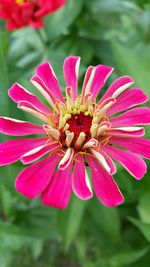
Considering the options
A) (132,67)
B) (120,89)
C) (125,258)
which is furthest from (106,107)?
(125,258)

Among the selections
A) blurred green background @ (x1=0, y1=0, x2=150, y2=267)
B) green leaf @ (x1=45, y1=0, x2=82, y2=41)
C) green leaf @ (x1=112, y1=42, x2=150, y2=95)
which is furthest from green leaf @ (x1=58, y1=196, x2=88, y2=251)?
green leaf @ (x1=45, y1=0, x2=82, y2=41)

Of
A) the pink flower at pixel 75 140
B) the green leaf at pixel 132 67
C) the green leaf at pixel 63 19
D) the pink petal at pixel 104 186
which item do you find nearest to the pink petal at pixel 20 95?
the pink flower at pixel 75 140

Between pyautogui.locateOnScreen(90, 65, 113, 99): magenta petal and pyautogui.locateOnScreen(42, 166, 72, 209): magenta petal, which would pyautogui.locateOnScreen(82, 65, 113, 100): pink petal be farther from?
pyautogui.locateOnScreen(42, 166, 72, 209): magenta petal

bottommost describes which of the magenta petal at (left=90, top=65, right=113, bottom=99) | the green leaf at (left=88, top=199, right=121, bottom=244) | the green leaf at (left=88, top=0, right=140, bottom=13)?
the green leaf at (left=88, top=199, right=121, bottom=244)

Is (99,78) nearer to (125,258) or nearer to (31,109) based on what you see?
(31,109)

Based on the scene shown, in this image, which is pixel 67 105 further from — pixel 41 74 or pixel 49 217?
pixel 49 217

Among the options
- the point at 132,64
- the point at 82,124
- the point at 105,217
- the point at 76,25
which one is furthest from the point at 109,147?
the point at 76,25

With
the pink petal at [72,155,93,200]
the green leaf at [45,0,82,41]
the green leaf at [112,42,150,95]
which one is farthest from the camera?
the green leaf at [45,0,82,41]
